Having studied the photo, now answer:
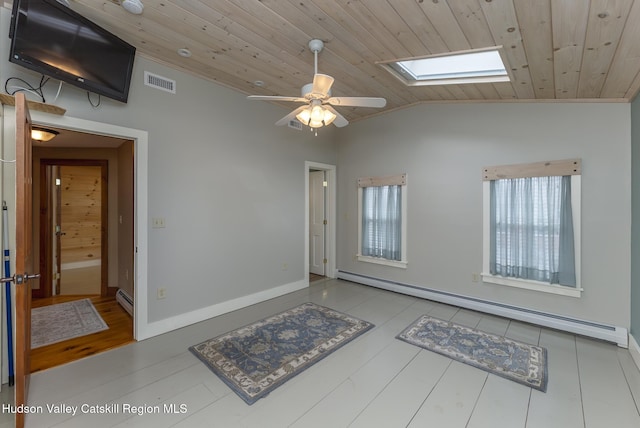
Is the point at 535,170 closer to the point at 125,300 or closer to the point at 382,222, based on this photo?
the point at 382,222

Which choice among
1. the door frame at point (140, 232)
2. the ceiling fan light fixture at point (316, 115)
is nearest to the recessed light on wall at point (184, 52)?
the door frame at point (140, 232)

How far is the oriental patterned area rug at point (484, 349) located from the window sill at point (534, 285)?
75cm

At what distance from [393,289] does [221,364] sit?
287cm

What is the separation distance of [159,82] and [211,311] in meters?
2.67

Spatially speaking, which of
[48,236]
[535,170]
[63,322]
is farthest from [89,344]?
[535,170]

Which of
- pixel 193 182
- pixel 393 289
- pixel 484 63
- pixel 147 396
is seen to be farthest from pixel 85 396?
pixel 484 63

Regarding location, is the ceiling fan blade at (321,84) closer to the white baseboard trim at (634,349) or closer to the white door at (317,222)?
the white door at (317,222)

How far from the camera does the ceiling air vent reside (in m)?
2.83

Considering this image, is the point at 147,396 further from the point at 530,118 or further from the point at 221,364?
the point at 530,118

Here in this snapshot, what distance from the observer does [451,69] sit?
3129 mm

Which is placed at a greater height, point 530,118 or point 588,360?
point 530,118

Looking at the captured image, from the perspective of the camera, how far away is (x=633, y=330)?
261 cm

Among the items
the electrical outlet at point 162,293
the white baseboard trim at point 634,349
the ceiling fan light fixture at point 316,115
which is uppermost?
the ceiling fan light fixture at point 316,115

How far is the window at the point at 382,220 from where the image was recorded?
433 centimetres
